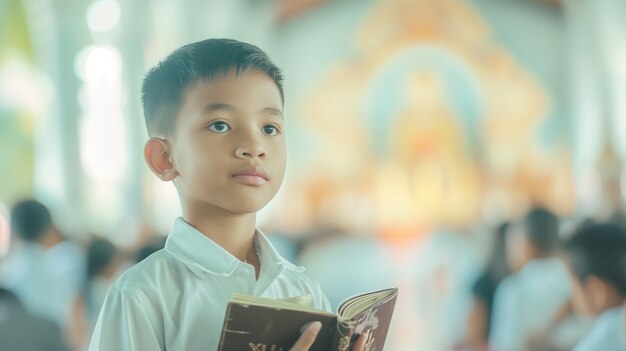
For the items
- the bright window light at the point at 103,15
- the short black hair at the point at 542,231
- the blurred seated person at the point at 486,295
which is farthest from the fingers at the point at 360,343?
the bright window light at the point at 103,15

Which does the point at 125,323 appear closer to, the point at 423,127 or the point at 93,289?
the point at 93,289

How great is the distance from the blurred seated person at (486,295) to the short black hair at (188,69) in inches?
151

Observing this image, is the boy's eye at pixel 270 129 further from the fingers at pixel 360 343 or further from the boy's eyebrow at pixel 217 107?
the fingers at pixel 360 343

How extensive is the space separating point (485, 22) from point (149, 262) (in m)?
7.95

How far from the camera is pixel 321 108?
862 centimetres

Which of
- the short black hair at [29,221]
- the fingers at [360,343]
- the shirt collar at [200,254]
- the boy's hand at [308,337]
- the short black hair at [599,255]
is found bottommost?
the short black hair at [29,221]

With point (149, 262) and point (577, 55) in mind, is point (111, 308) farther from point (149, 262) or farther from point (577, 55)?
point (577, 55)

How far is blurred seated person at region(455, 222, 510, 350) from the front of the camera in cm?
482

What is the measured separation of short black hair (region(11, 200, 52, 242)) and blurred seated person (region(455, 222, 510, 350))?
2.52 m

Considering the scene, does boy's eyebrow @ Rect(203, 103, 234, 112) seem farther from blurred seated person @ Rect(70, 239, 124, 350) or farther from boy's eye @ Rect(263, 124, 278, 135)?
blurred seated person @ Rect(70, 239, 124, 350)

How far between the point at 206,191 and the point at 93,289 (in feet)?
10.5

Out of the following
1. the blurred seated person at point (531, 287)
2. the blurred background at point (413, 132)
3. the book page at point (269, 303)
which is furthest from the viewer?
the blurred background at point (413, 132)

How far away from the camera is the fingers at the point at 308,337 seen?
911 millimetres

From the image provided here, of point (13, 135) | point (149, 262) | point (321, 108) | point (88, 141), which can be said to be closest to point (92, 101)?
point (88, 141)
